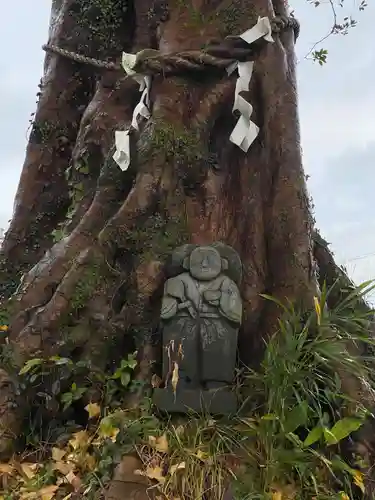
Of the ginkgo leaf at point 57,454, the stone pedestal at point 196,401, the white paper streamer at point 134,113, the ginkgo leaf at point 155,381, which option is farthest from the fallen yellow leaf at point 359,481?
the white paper streamer at point 134,113

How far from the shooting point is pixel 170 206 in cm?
356

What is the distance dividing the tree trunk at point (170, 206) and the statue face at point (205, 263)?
275mm

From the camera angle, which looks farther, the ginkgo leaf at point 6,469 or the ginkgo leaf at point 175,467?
the ginkgo leaf at point 6,469

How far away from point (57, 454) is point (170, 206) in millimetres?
1390

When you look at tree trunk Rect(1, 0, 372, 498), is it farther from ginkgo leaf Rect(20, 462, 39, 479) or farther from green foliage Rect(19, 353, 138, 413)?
ginkgo leaf Rect(20, 462, 39, 479)

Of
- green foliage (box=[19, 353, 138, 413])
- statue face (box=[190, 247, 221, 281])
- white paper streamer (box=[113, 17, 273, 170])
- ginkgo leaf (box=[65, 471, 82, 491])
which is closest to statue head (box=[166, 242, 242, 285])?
statue face (box=[190, 247, 221, 281])

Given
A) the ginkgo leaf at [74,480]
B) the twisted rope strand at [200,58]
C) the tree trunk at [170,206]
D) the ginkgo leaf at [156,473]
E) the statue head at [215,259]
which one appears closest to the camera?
the ginkgo leaf at [156,473]

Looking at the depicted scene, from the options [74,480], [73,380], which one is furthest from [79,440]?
[73,380]

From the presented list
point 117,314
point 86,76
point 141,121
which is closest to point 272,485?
point 117,314

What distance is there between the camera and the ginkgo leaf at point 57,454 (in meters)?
2.98

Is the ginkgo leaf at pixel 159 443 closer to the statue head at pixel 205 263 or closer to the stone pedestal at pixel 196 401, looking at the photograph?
the stone pedestal at pixel 196 401

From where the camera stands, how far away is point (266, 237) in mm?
3617

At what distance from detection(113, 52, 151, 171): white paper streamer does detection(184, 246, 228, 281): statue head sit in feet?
2.44

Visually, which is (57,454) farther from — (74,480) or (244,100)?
(244,100)
